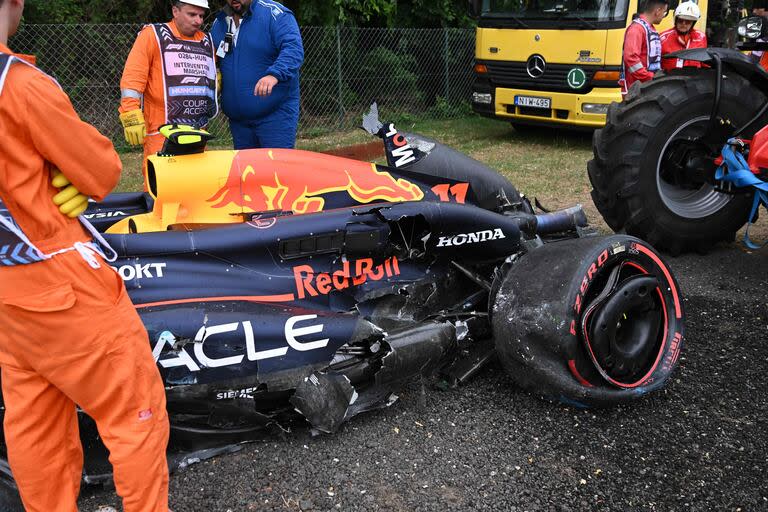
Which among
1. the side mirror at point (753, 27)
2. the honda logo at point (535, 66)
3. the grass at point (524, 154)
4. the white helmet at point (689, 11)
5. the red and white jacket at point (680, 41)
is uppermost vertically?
the white helmet at point (689, 11)

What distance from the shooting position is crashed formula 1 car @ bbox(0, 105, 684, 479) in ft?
9.09

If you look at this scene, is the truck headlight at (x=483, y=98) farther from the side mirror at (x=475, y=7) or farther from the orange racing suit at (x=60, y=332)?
the orange racing suit at (x=60, y=332)

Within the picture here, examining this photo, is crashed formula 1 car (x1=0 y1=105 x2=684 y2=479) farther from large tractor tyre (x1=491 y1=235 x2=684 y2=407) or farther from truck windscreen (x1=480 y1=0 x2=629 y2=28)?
truck windscreen (x1=480 y1=0 x2=629 y2=28)

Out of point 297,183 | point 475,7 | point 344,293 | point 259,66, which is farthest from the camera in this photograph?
point 475,7

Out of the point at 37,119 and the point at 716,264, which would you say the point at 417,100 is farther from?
the point at 37,119

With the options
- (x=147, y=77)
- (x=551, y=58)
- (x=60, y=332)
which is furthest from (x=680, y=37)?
(x=60, y=332)

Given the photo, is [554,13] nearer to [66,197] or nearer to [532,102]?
[532,102]

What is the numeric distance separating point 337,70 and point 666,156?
24.7 feet

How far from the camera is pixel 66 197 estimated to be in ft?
6.55

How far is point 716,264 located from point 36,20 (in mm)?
9652

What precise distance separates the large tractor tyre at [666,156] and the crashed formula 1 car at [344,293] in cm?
154

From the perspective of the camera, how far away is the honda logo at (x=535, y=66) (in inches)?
371

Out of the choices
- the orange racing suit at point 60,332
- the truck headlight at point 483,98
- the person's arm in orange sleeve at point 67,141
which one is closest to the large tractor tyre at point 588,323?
the orange racing suit at point 60,332

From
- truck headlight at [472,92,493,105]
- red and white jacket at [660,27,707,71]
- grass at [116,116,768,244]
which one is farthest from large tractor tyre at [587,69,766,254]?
truck headlight at [472,92,493,105]
